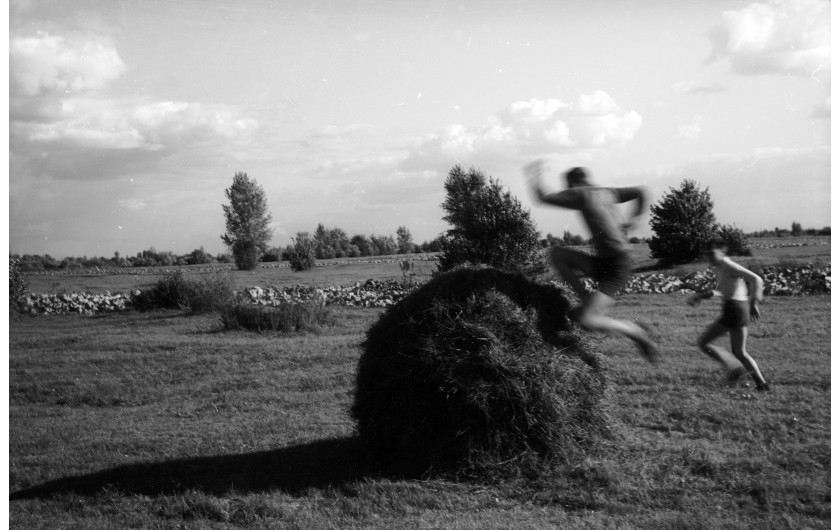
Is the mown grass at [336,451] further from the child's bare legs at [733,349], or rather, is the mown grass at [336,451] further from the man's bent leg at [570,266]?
the man's bent leg at [570,266]

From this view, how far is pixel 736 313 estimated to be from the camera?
386cm

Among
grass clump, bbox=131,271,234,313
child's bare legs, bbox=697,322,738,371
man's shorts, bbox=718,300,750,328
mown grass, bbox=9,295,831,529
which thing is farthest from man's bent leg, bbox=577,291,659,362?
grass clump, bbox=131,271,234,313

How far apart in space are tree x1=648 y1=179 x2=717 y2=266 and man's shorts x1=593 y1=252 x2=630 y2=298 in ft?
1.92

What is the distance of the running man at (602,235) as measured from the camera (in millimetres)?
4023

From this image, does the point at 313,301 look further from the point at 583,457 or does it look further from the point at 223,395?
the point at 583,457

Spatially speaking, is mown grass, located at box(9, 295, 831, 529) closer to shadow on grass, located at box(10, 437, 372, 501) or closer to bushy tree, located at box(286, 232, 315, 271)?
shadow on grass, located at box(10, 437, 372, 501)

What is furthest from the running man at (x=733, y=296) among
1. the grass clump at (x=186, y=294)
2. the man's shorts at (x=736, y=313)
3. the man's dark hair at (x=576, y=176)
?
the grass clump at (x=186, y=294)

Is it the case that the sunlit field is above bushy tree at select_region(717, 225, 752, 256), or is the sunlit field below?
below

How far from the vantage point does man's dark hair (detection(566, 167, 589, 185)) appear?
4.11 metres

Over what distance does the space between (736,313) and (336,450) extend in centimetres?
604

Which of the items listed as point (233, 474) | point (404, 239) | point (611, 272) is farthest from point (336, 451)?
point (404, 239)

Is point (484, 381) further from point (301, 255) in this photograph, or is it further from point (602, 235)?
point (301, 255)

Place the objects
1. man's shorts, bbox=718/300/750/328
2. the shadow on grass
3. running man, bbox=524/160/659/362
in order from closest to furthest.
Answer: man's shorts, bbox=718/300/750/328 < running man, bbox=524/160/659/362 < the shadow on grass

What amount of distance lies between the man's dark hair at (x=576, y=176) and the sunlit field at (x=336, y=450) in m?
3.47
